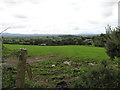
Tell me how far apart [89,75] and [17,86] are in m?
2.99

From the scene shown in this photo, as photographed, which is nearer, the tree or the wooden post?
the wooden post

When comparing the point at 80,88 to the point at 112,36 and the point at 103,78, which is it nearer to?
the point at 103,78

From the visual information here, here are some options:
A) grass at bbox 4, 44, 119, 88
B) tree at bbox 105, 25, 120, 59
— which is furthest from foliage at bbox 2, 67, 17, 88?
tree at bbox 105, 25, 120, 59

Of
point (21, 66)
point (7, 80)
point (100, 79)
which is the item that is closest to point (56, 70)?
point (7, 80)

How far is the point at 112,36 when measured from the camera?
661 centimetres

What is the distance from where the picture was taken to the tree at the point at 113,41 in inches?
255

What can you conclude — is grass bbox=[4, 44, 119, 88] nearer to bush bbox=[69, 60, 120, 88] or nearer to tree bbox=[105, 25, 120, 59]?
bush bbox=[69, 60, 120, 88]

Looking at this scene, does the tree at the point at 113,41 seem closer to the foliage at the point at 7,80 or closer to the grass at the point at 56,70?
the grass at the point at 56,70

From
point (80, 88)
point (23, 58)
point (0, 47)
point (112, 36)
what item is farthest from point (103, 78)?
point (0, 47)

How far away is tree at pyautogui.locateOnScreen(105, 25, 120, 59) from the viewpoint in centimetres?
648

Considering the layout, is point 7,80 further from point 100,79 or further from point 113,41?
point 113,41

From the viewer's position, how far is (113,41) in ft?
21.5

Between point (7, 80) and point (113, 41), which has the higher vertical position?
point (113, 41)

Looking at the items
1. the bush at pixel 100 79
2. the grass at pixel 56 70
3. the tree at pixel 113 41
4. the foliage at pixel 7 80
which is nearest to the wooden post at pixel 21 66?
the foliage at pixel 7 80
